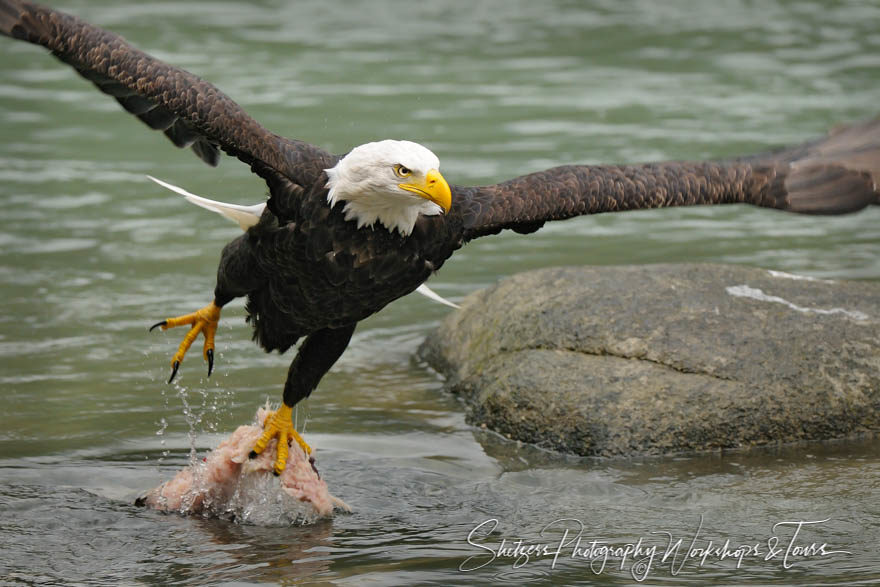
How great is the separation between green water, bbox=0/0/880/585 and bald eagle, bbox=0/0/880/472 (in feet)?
2.57

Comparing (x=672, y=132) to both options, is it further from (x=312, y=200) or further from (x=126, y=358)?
(x=312, y=200)

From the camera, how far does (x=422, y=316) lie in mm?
8797

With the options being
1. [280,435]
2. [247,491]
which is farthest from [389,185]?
[247,491]

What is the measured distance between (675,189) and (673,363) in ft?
2.82

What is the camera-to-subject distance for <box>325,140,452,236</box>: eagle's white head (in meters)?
5.31

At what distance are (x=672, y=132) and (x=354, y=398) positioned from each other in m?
6.68

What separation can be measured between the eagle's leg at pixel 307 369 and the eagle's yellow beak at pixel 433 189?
1162mm

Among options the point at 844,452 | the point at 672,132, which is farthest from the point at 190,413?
the point at 672,132

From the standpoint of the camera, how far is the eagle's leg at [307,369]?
630 centimetres

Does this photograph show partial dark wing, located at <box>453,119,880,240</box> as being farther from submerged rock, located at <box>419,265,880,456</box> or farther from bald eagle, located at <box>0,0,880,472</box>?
submerged rock, located at <box>419,265,880,456</box>

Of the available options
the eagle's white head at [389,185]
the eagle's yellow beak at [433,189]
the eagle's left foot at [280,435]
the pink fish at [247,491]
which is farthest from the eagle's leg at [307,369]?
the eagle's yellow beak at [433,189]

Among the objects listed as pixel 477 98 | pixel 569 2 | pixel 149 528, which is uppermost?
pixel 569 2

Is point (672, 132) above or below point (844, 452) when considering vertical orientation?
above

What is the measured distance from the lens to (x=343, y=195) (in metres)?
5.52
